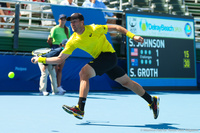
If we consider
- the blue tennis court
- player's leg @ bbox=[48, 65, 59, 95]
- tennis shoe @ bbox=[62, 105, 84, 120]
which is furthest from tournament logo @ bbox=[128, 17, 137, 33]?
tennis shoe @ bbox=[62, 105, 84, 120]

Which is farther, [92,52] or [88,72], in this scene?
[92,52]

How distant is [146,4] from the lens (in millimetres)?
15703

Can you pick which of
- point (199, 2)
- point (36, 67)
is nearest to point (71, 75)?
point (36, 67)

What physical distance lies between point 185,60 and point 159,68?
1.19 m

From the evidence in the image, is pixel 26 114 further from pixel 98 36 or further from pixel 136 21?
pixel 136 21

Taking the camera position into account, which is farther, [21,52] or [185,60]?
[185,60]

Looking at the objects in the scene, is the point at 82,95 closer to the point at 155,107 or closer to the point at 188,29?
the point at 155,107

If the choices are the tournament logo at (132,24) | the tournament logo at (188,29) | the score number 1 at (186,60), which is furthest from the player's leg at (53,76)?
the tournament logo at (188,29)

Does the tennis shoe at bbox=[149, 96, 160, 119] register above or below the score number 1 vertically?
above

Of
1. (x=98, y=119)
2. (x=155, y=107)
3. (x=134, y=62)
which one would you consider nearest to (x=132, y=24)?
(x=134, y=62)
